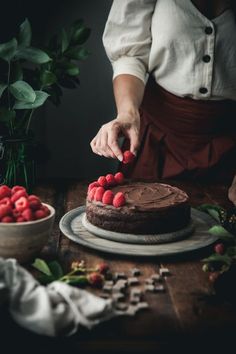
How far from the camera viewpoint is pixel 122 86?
6.74 ft

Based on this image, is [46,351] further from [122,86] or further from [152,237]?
[122,86]

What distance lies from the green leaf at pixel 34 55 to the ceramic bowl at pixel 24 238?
2.80 feet

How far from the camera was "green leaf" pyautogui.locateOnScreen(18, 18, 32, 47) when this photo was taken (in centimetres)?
196

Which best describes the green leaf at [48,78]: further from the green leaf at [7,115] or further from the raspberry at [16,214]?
the raspberry at [16,214]

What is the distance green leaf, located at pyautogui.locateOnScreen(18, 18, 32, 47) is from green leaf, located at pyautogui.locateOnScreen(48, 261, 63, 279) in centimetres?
104

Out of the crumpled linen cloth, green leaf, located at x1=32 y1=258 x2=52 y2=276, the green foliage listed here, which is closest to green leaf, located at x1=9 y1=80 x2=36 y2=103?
the green foliage

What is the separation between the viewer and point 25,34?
6.47 ft

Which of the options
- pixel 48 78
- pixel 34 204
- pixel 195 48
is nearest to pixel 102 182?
pixel 34 204

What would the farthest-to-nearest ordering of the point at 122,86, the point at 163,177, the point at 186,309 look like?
1. the point at 163,177
2. the point at 122,86
3. the point at 186,309

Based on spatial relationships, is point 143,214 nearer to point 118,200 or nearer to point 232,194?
point 118,200

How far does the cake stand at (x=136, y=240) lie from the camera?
1309mm

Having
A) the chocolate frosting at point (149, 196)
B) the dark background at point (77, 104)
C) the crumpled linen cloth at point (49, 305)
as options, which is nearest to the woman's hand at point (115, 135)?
the chocolate frosting at point (149, 196)

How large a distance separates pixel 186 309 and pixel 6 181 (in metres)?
0.85

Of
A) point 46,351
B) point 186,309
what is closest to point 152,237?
point 186,309
